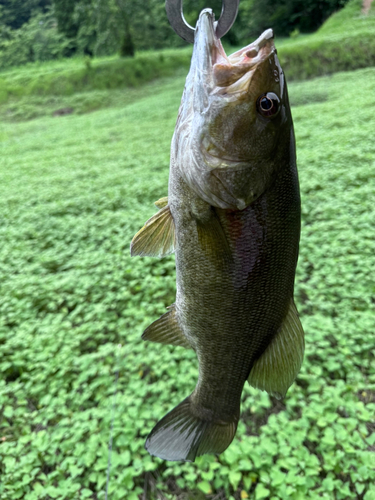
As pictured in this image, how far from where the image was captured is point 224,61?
35.7 inches

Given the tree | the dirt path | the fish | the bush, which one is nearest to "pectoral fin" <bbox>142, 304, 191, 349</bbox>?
the fish

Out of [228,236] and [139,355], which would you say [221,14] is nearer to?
[228,236]

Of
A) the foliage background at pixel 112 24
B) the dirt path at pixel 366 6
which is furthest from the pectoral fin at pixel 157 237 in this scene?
the dirt path at pixel 366 6

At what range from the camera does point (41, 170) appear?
8102 millimetres

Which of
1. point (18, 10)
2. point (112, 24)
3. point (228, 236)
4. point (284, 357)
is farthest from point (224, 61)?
point (18, 10)

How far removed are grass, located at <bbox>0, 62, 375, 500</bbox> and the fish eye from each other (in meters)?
2.12

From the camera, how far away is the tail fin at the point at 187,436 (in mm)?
1269

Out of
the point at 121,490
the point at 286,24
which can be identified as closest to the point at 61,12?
the point at 286,24

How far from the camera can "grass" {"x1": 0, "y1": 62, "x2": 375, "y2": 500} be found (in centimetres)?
219

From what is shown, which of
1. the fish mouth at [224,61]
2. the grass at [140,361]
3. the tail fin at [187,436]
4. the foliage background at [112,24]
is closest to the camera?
the fish mouth at [224,61]

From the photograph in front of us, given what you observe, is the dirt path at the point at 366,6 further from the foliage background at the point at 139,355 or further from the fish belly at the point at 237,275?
the fish belly at the point at 237,275

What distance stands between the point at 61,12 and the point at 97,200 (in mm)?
30592

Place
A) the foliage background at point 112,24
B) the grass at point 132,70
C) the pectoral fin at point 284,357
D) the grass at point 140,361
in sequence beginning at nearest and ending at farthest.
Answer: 1. the pectoral fin at point 284,357
2. the grass at point 140,361
3. the grass at point 132,70
4. the foliage background at point 112,24

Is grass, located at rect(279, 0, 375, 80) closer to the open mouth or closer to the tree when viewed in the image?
the open mouth
